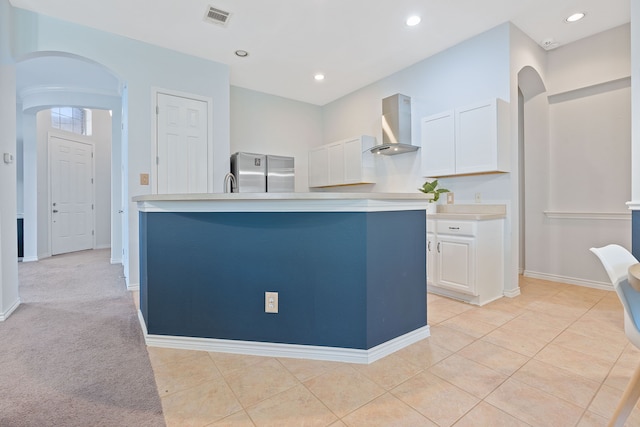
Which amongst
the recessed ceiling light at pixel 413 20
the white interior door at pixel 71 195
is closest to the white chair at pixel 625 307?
the recessed ceiling light at pixel 413 20

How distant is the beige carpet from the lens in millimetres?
1402

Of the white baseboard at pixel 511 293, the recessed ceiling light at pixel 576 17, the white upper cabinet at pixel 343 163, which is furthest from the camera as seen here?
the white upper cabinet at pixel 343 163

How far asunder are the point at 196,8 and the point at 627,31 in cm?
437

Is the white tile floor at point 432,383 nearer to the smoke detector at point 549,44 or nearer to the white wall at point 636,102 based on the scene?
the white wall at point 636,102

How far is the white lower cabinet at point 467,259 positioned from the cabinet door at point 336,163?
2.12 m

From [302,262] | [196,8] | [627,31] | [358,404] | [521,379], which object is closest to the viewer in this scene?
[358,404]

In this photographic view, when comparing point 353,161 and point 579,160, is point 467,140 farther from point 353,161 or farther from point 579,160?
point 353,161

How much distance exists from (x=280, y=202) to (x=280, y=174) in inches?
124

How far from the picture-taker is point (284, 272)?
1902mm

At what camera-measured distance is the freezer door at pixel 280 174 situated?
4797mm

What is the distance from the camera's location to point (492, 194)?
3.35 meters

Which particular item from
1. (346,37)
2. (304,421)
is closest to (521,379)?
(304,421)

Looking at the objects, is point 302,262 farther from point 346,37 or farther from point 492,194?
point 346,37

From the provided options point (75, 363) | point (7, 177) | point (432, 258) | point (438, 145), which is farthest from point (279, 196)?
point (7, 177)
